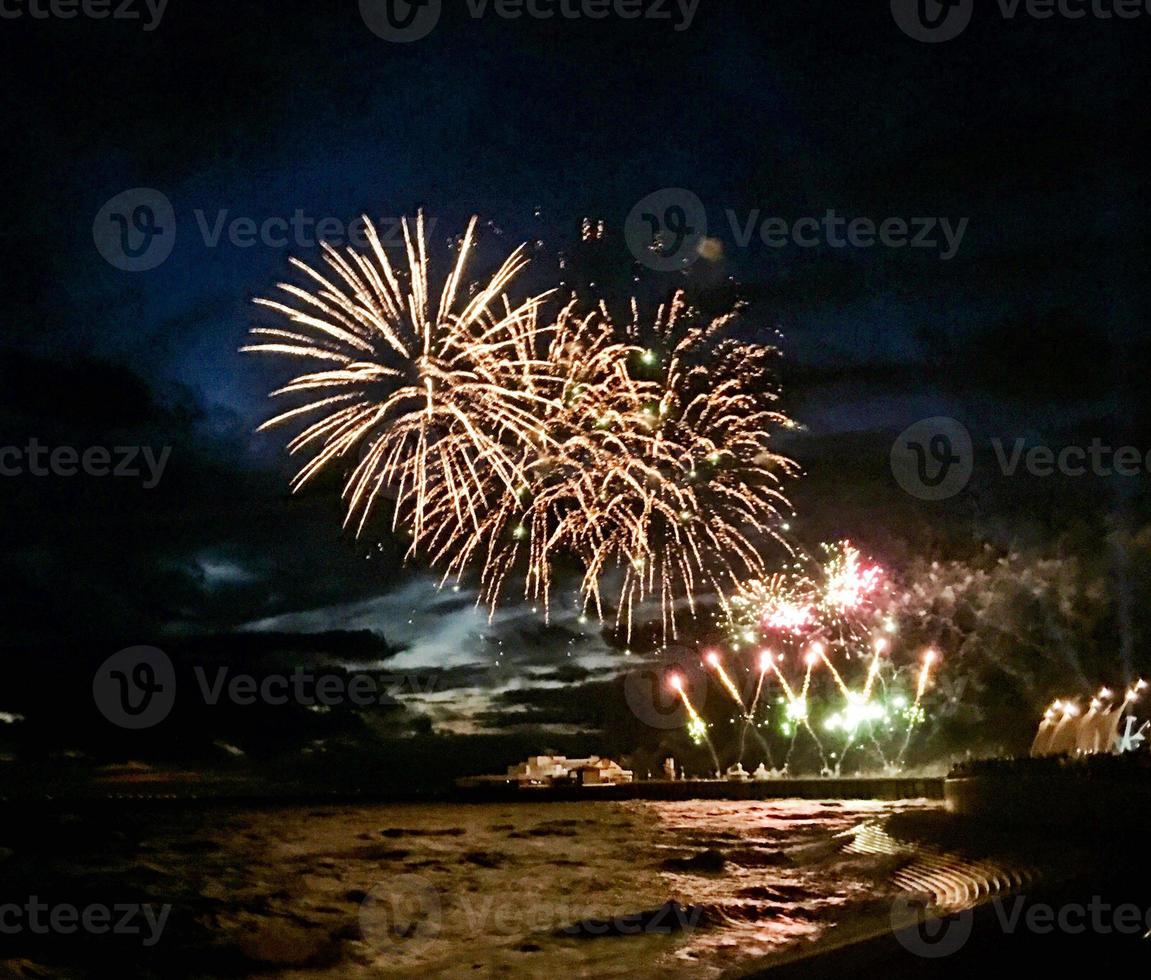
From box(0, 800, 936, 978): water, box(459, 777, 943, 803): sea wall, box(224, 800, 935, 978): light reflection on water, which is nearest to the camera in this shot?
box(224, 800, 935, 978): light reflection on water

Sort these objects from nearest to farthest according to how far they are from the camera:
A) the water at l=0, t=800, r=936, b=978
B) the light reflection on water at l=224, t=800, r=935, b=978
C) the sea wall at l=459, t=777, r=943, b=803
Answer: the light reflection on water at l=224, t=800, r=935, b=978
the water at l=0, t=800, r=936, b=978
the sea wall at l=459, t=777, r=943, b=803

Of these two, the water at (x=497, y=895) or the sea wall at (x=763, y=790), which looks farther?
the sea wall at (x=763, y=790)

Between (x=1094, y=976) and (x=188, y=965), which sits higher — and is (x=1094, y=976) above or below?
above

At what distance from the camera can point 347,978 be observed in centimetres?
1983

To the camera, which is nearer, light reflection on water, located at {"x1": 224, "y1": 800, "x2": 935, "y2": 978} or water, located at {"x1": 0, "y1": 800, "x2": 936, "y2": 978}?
light reflection on water, located at {"x1": 224, "y1": 800, "x2": 935, "y2": 978}

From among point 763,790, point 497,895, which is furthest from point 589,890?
point 763,790

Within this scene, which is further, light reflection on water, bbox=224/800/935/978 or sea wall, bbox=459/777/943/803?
sea wall, bbox=459/777/943/803

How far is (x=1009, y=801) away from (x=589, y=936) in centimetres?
1261

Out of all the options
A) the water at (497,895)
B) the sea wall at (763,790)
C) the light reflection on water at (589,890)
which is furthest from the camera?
the sea wall at (763,790)

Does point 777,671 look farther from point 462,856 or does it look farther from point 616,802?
point 616,802

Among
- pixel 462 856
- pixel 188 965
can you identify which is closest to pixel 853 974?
pixel 188 965

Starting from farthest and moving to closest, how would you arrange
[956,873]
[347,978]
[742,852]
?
[742,852] < [956,873] < [347,978]

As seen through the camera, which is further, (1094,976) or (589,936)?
(589,936)

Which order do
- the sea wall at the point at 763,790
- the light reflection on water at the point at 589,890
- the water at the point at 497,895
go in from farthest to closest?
the sea wall at the point at 763,790
the water at the point at 497,895
the light reflection on water at the point at 589,890
